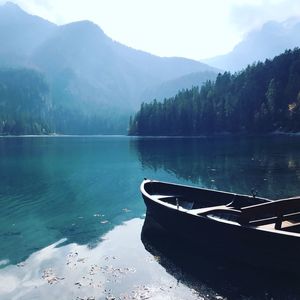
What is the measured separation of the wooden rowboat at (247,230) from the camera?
16.0 m

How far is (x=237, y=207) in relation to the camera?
2334cm

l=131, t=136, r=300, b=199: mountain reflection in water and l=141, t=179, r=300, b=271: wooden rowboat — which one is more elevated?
l=141, t=179, r=300, b=271: wooden rowboat

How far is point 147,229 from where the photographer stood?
2553cm

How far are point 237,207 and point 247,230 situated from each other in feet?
21.0

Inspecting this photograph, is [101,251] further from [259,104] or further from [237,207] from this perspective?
[259,104]

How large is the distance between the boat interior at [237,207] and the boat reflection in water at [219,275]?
2222mm

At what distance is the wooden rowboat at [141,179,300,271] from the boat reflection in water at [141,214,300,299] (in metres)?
0.43

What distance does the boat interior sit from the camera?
17.4 meters

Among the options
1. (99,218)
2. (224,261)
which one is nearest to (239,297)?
(224,261)

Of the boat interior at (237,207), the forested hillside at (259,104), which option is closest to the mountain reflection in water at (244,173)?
the boat interior at (237,207)

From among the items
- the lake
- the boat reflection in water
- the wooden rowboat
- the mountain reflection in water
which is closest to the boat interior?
the wooden rowboat

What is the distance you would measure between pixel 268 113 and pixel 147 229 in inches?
6069

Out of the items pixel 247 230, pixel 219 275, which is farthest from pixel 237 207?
pixel 219 275

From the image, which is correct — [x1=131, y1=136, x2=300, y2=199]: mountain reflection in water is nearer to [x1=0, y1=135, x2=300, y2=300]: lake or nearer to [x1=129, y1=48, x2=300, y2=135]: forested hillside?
A: [x1=0, y1=135, x2=300, y2=300]: lake
